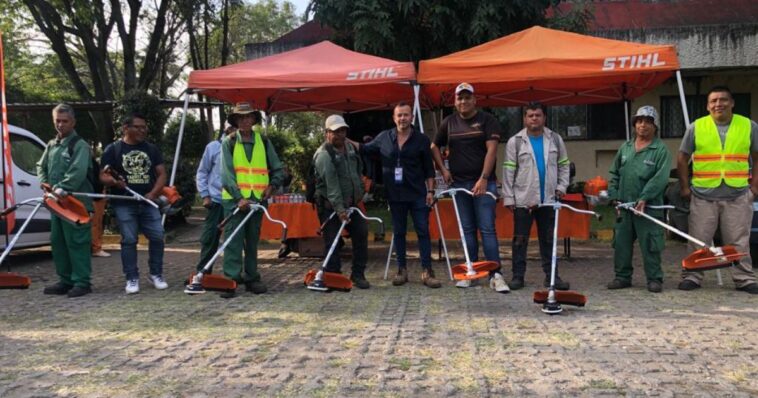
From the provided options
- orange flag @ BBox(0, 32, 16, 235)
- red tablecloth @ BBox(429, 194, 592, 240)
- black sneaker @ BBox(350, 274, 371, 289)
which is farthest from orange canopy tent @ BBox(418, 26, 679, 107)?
orange flag @ BBox(0, 32, 16, 235)

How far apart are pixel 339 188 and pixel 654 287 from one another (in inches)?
127

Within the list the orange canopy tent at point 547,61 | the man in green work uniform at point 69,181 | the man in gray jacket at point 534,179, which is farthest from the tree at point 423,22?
the man in green work uniform at point 69,181

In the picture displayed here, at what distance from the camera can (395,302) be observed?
5.42m

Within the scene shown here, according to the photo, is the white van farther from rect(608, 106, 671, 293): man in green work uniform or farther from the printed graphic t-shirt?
rect(608, 106, 671, 293): man in green work uniform

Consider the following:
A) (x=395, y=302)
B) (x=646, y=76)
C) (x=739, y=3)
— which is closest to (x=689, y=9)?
(x=739, y=3)

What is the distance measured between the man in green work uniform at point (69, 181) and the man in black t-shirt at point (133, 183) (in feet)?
0.76

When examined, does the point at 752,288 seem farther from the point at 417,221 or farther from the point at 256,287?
the point at 256,287

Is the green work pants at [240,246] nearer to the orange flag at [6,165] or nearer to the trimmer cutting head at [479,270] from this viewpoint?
the trimmer cutting head at [479,270]

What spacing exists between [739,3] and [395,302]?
17.6 metres

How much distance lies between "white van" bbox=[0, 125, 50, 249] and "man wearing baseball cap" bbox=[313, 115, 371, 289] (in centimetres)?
427

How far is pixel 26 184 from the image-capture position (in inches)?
307

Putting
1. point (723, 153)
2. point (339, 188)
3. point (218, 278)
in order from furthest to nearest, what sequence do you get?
point (339, 188)
point (723, 153)
point (218, 278)

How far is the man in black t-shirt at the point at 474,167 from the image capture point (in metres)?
5.82

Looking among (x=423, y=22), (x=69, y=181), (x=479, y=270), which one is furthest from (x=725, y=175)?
(x=423, y=22)
